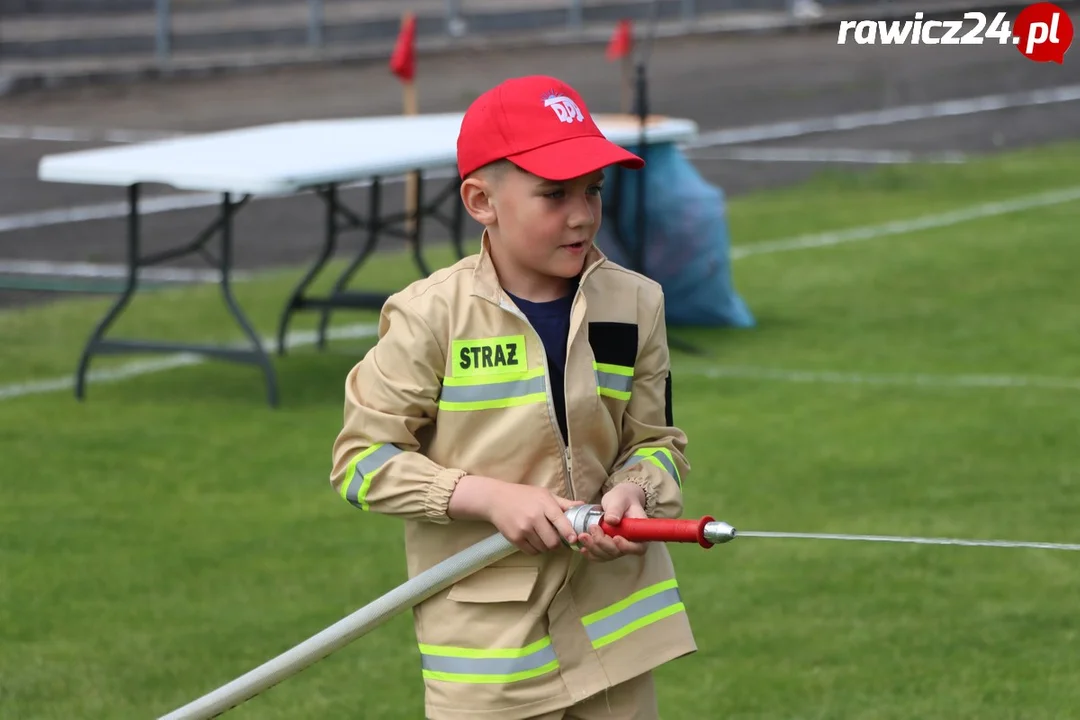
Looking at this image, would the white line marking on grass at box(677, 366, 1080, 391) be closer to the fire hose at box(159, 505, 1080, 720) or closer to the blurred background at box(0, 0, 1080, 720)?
the blurred background at box(0, 0, 1080, 720)

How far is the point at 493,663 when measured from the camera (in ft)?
10.8

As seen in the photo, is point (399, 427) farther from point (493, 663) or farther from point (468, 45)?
point (468, 45)

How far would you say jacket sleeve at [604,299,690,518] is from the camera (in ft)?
11.1

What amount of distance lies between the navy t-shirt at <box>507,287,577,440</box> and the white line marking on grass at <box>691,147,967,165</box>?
46.4ft

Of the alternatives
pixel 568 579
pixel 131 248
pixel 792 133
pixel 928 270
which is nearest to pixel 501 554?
pixel 568 579

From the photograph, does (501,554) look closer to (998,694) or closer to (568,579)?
(568,579)

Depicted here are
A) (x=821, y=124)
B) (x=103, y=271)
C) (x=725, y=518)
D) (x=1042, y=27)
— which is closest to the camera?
(x=725, y=518)

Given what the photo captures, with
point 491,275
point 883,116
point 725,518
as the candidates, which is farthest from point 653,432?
point 883,116

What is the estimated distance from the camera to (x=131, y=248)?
28.4ft

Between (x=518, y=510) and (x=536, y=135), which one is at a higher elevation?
(x=536, y=135)

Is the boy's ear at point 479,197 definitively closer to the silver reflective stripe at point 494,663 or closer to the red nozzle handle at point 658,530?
the red nozzle handle at point 658,530

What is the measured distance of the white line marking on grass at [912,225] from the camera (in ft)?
41.0

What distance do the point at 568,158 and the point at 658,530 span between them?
65 centimetres

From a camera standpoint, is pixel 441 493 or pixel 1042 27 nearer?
pixel 441 493
